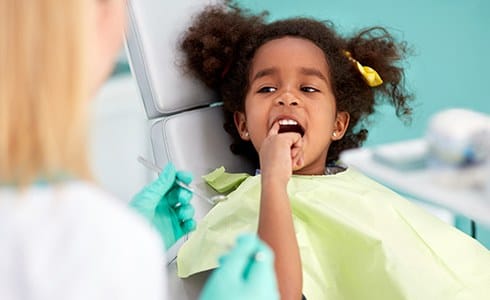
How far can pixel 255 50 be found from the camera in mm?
1814

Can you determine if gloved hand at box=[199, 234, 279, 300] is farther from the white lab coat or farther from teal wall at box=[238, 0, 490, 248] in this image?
teal wall at box=[238, 0, 490, 248]

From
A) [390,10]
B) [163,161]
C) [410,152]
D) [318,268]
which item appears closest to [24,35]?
[410,152]

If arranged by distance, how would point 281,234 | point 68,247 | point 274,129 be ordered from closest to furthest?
point 68,247, point 281,234, point 274,129

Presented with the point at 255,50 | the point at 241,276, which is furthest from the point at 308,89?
the point at 241,276

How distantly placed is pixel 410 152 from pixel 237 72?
0.85m

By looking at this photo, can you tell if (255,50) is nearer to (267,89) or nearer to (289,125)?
(267,89)

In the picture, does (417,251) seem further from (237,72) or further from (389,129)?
(389,129)

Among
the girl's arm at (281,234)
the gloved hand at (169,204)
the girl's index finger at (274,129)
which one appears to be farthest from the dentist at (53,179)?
the girl's index finger at (274,129)

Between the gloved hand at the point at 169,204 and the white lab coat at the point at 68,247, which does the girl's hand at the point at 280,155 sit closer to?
the gloved hand at the point at 169,204

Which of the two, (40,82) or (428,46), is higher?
(40,82)

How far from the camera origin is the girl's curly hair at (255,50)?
1.81 metres

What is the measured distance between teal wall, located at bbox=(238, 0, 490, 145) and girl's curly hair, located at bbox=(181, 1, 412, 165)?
516 mm

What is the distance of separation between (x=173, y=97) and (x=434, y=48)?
1.03 m

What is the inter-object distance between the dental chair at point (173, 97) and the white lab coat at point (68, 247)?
0.94m
